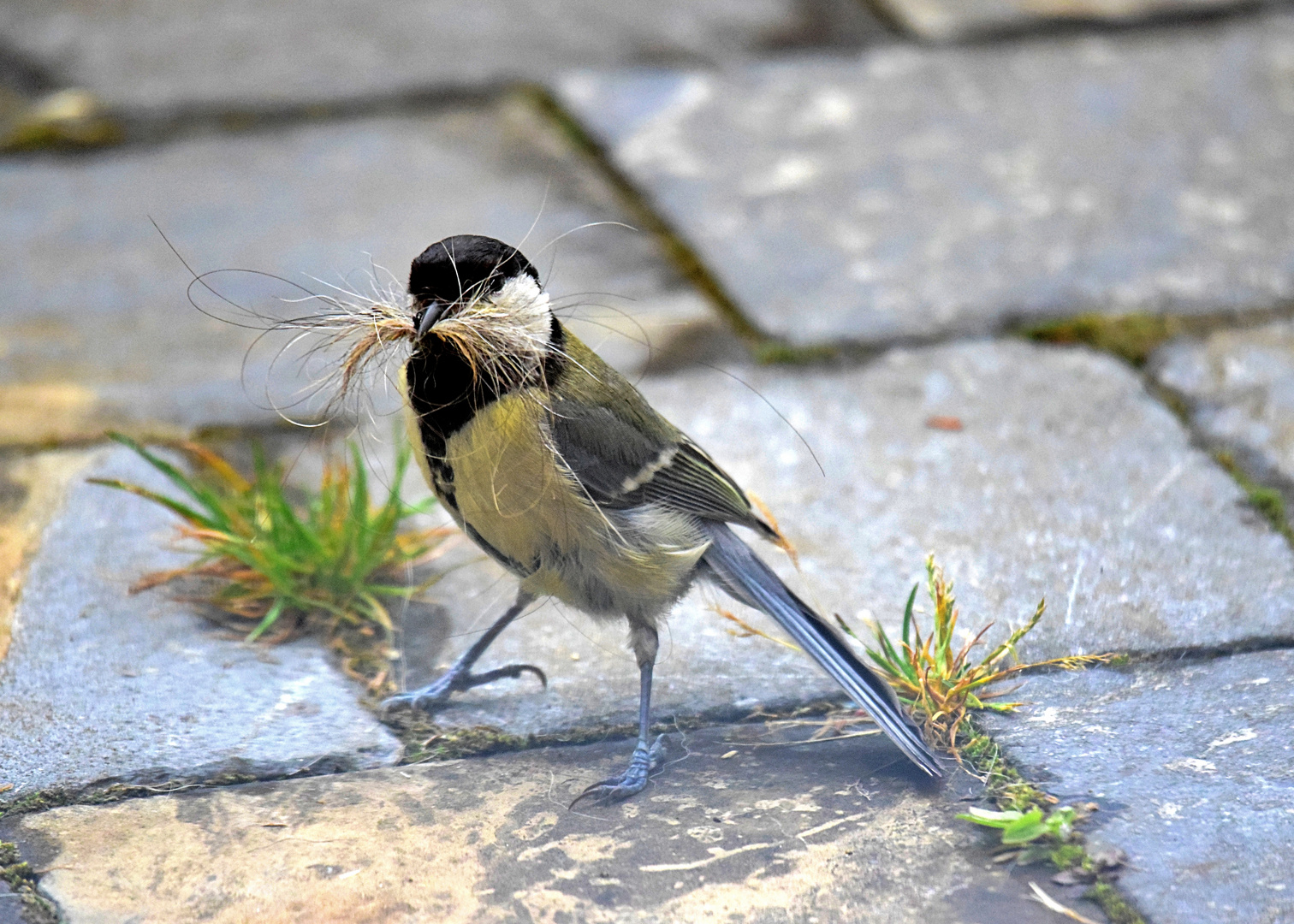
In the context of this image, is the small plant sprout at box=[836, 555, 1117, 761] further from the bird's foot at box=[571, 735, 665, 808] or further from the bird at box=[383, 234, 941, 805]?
the bird's foot at box=[571, 735, 665, 808]

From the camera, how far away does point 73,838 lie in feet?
7.50

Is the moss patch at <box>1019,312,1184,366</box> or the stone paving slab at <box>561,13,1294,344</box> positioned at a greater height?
the stone paving slab at <box>561,13,1294,344</box>

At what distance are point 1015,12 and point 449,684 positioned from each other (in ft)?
14.1

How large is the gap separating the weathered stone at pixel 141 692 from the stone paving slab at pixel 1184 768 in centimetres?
122

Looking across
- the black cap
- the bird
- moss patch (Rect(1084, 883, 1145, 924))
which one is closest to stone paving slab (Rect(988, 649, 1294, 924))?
moss patch (Rect(1084, 883, 1145, 924))

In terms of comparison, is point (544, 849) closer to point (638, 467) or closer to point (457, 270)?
point (638, 467)

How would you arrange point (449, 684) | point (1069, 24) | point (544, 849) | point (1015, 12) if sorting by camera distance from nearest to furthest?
1. point (544, 849)
2. point (449, 684)
3. point (1069, 24)
4. point (1015, 12)

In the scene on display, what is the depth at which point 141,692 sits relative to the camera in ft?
8.82

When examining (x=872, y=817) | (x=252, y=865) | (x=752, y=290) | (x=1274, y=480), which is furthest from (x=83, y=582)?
(x=1274, y=480)

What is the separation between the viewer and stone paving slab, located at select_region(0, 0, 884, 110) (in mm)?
5473

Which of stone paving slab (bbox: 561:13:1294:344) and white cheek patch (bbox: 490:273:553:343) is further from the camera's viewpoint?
stone paving slab (bbox: 561:13:1294:344)

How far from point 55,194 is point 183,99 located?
777 mm

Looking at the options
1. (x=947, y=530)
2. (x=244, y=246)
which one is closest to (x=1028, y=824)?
(x=947, y=530)

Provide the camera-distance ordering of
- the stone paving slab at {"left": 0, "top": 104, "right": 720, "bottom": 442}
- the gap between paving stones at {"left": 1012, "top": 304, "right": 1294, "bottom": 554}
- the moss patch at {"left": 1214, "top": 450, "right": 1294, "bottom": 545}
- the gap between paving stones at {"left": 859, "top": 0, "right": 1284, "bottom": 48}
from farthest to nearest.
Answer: the gap between paving stones at {"left": 859, "top": 0, "right": 1284, "bottom": 48}
the stone paving slab at {"left": 0, "top": 104, "right": 720, "bottom": 442}
the gap between paving stones at {"left": 1012, "top": 304, "right": 1294, "bottom": 554}
the moss patch at {"left": 1214, "top": 450, "right": 1294, "bottom": 545}
